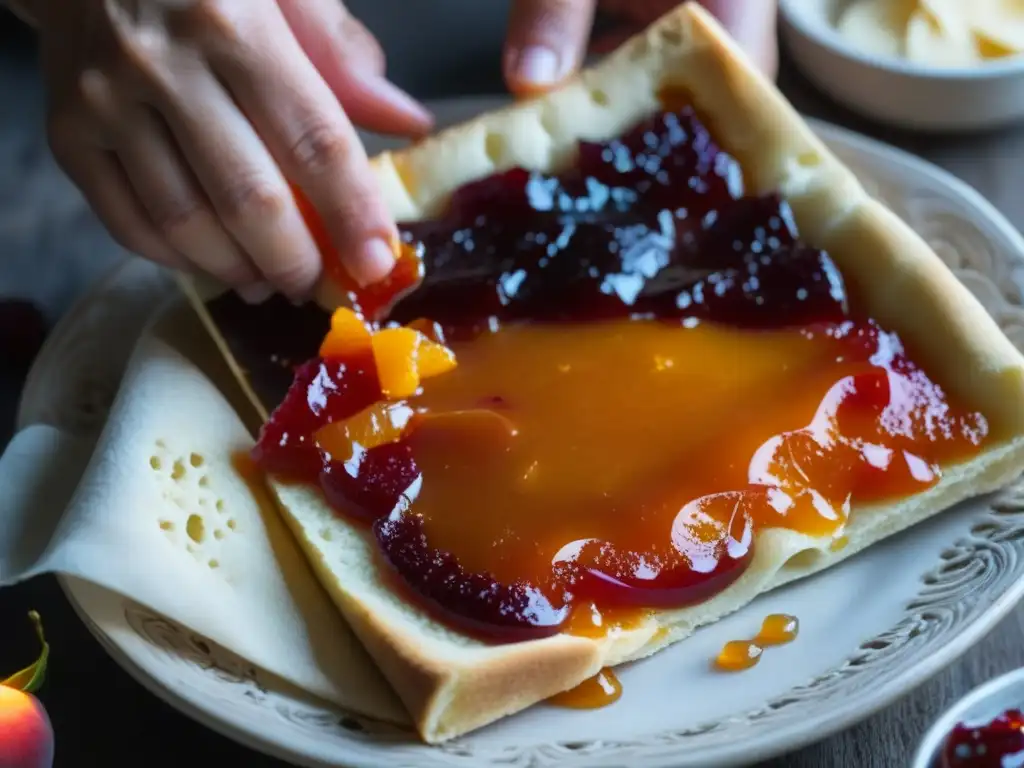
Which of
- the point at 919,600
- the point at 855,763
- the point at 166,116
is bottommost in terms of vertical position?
the point at 855,763

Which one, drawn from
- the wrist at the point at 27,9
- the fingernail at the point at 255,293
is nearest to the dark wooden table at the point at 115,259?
the wrist at the point at 27,9

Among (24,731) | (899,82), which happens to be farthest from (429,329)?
(899,82)

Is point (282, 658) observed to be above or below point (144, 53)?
below

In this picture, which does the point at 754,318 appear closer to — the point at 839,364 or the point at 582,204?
the point at 839,364

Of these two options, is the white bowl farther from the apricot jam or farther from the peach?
the peach

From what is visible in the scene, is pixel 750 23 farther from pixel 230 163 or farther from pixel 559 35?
pixel 230 163

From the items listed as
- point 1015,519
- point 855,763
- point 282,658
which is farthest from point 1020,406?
point 282,658

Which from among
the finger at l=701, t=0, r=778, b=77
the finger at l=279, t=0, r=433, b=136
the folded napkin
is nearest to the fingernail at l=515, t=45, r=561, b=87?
the finger at l=279, t=0, r=433, b=136

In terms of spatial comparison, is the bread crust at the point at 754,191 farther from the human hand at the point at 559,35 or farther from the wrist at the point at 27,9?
the wrist at the point at 27,9
